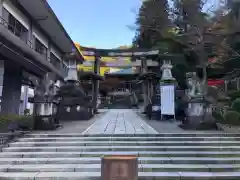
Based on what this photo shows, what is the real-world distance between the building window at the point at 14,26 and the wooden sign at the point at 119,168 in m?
12.8

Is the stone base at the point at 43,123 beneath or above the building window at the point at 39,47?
beneath

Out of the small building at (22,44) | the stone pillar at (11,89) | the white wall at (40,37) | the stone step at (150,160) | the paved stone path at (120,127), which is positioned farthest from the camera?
the white wall at (40,37)

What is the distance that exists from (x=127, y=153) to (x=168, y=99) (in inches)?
294

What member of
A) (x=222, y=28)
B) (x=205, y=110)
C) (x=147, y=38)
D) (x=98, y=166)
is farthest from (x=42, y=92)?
(x=147, y=38)

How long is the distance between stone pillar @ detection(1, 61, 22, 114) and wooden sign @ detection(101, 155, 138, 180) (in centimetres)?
1323

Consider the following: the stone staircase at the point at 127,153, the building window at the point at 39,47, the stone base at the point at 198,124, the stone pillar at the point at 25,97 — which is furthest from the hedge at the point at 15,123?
the building window at the point at 39,47

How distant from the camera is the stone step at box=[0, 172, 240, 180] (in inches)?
242

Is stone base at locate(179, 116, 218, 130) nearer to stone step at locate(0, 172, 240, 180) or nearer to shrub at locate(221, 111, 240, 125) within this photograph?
shrub at locate(221, 111, 240, 125)

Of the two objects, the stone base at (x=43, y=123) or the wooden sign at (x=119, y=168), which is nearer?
the wooden sign at (x=119, y=168)

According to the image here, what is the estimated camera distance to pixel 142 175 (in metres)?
6.28

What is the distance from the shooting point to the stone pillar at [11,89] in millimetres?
17062

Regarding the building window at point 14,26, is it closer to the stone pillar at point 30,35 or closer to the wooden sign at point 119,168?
the stone pillar at point 30,35

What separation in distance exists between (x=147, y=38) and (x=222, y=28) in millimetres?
12634

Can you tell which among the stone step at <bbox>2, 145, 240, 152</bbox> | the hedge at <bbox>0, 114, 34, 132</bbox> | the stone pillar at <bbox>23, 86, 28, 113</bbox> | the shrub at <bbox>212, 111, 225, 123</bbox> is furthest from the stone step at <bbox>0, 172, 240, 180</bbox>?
the stone pillar at <bbox>23, 86, 28, 113</bbox>
